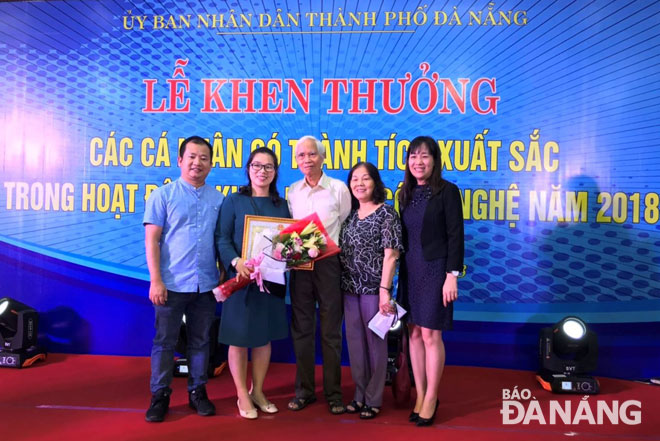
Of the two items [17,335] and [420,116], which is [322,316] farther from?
[17,335]

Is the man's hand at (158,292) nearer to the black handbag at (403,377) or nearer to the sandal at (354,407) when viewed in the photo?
the sandal at (354,407)

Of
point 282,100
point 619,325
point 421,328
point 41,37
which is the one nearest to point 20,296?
point 41,37

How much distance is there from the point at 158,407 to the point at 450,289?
177cm

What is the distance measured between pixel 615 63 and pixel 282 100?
8.53 feet

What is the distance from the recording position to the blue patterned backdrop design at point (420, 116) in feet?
11.0

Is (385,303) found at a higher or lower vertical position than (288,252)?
lower

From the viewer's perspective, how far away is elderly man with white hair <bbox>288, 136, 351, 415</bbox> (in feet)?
8.36

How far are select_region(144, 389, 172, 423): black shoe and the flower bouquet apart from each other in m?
0.73

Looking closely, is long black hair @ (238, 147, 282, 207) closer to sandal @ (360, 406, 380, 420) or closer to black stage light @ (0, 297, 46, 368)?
sandal @ (360, 406, 380, 420)

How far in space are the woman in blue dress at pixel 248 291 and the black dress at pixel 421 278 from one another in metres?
0.73

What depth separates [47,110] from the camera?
12.4 feet

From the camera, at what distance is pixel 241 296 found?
2.44 meters

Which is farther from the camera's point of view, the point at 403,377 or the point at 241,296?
the point at 403,377

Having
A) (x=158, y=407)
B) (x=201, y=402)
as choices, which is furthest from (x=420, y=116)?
(x=158, y=407)
